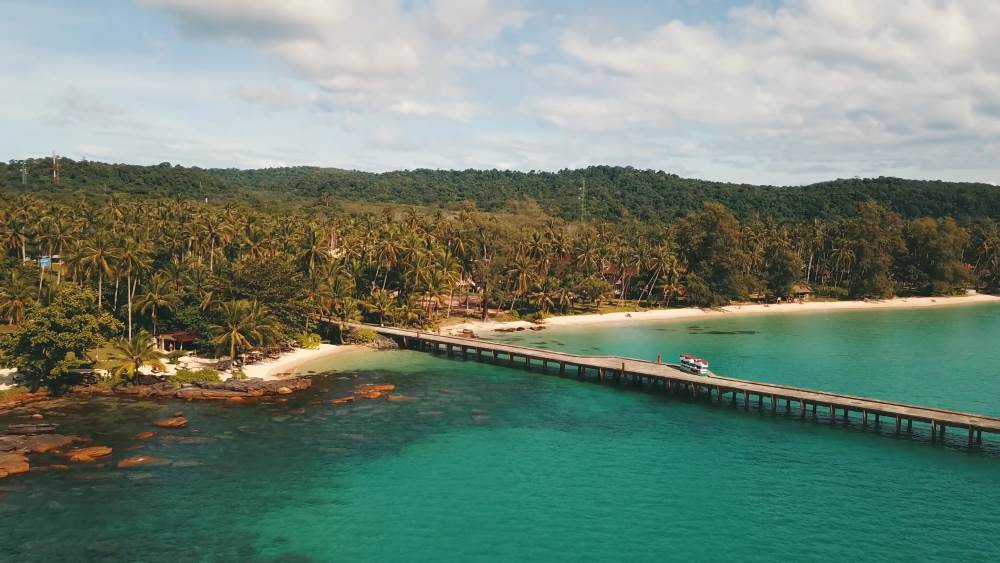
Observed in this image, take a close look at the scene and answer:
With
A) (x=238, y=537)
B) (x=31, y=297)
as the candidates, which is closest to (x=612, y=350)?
(x=238, y=537)

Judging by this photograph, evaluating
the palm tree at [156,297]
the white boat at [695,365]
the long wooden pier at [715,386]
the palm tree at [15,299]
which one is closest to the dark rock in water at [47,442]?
the palm tree at [156,297]

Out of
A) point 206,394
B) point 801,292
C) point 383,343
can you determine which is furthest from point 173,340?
point 801,292

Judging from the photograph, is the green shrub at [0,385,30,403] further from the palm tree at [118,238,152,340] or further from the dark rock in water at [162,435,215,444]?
→ the dark rock in water at [162,435,215,444]

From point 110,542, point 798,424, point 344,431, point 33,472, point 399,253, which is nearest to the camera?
point 110,542

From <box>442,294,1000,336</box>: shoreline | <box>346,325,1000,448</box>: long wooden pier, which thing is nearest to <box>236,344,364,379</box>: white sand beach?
<box>346,325,1000,448</box>: long wooden pier

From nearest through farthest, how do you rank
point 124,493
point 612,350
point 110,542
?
point 110,542 < point 124,493 < point 612,350

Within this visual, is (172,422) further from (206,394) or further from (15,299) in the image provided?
(15,299)

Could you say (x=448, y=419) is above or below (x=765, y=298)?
below

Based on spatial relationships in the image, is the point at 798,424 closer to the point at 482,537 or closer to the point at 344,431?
the point at 482,537
